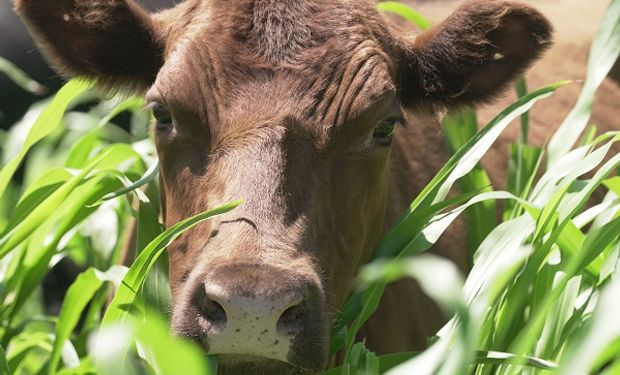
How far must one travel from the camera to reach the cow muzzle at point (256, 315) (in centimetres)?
249

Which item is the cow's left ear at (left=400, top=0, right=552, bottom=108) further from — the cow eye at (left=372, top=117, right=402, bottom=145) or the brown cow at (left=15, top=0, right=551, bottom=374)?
the cow eye at (left=372, top=117, right=402, bottom=145)

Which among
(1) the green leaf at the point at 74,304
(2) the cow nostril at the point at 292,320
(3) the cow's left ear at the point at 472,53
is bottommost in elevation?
(1) the green leaf at the point at 74,304

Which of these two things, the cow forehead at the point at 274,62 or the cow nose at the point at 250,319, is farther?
the cow forehead at the point at 274,62

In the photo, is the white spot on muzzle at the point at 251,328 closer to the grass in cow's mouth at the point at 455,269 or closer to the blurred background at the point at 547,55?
the grass in cow's mouth at the point at 455,269

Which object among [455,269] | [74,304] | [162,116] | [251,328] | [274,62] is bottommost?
[74,304]

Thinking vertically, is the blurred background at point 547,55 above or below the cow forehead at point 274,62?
below

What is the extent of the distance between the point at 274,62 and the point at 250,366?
91cm

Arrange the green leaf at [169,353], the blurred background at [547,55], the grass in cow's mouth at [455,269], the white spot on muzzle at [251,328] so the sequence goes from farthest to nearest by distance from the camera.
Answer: the blurred background at [547,55] < the white spot on muzzle at [251,328] < the grass in cow's mouth at [455,269] < the green leaf at [169,353]

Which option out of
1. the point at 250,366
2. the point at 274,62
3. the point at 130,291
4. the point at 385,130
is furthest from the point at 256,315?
the point at 385,130

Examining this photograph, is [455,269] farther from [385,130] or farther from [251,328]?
[251,328]

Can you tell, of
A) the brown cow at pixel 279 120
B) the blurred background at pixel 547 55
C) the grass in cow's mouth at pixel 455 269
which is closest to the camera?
the grass in cow's mouth at pixel 455 269

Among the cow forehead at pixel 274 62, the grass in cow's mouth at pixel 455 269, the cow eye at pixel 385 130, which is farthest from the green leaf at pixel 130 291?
the cow eye at pixel 385 130

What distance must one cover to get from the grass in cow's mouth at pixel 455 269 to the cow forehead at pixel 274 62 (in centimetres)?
33

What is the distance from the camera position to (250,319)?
2.48m
